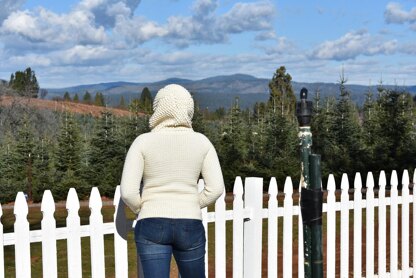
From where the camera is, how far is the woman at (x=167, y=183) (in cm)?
334

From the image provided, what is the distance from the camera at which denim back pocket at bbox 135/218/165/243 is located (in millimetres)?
3336

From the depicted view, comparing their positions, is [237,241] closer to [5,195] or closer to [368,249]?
[368,249]

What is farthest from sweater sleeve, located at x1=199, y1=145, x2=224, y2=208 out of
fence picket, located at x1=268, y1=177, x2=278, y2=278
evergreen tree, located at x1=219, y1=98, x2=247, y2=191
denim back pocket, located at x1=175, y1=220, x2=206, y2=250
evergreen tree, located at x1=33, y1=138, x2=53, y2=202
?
evergreen tree, located at x1=33, y1=138, x2=53, y2=202

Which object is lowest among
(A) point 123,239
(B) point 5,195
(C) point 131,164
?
(B) point 5,195

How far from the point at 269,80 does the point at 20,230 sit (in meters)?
32.2

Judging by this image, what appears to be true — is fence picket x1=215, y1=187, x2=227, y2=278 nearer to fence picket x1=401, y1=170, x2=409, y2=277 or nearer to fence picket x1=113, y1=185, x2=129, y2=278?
fence picket x1=113, y1=185, x2=129, y2=278

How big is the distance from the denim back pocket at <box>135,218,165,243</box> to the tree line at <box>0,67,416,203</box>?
11915 mm

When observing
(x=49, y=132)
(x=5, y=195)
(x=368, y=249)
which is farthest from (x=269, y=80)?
(x=368, y=249)

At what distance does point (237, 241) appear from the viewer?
4684 mm

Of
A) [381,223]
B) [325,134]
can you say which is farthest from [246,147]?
[381,223]

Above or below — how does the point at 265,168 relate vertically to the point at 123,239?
below

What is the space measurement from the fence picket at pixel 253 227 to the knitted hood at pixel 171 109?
140 cm

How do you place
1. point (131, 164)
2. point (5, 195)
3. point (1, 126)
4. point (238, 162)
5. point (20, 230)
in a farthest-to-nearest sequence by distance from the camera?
point (1, 126) < point (238, 162) < point (5, 195) < point (20, 230) < point (131, 164)

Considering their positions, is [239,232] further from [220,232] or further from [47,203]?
Result: [47,203]
